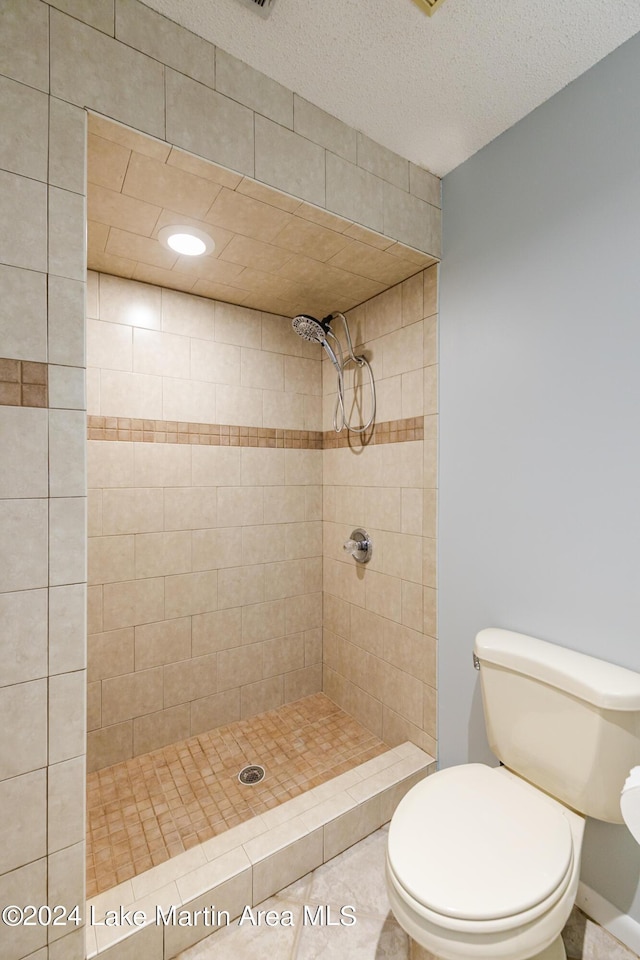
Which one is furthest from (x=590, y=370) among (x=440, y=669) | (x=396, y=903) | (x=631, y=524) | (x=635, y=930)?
(x=635, y=930)

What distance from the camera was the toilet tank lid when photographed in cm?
111

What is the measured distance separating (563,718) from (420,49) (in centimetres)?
194

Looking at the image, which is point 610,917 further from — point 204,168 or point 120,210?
point 120,210

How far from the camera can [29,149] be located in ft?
3.34

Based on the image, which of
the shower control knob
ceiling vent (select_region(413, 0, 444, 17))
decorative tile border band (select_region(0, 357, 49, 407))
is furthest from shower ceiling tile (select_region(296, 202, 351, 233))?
the shower control knob

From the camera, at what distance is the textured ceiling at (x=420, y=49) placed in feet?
3.76

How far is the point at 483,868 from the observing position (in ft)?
3.23

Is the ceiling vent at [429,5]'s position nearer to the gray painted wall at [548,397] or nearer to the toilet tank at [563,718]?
the gray painted wall at [548,397]

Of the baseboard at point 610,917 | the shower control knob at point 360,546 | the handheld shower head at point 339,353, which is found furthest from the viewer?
the shower control knob at point 360,546

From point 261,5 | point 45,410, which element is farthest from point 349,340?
point 45,410

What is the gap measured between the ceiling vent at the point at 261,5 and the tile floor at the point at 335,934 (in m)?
2.56

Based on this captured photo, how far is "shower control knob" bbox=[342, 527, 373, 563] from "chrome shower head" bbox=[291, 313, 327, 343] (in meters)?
0.97

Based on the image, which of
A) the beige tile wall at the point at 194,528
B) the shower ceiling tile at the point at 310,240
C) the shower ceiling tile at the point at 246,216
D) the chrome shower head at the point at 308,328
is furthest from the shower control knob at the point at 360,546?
the shower ceiling tile at the point at 246,216

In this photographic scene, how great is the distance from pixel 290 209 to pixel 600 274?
995mm
